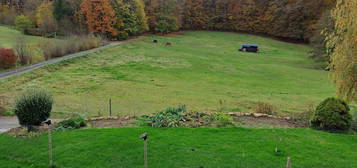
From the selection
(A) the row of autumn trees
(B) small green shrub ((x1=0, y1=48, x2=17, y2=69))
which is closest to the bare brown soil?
(B) small green shrub ((x1=0, y1=48, x2=17, y2=69))

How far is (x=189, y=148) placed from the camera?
9.41 meters

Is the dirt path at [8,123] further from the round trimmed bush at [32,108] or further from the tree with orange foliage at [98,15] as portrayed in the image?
the tree with orange foliage at [98,15]

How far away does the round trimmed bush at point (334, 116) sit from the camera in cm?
1152

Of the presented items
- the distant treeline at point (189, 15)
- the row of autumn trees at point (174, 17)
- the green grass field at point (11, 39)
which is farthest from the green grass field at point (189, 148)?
the distant treeline at point (189, 15)

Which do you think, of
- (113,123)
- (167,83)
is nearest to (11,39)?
(167,83)

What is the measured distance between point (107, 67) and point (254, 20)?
195 feet

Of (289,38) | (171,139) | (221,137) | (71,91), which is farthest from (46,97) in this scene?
(289,38)

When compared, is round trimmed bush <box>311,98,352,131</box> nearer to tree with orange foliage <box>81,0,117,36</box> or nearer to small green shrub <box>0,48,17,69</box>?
small green shrub <box>0,48,17,69</box>

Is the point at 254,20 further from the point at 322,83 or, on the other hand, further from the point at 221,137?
the point at 221,137

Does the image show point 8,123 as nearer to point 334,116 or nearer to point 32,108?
point 32,108

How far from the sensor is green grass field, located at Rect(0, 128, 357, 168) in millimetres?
8602

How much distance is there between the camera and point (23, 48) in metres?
33.9

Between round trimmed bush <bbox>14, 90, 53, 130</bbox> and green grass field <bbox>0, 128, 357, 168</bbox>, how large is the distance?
904 mm

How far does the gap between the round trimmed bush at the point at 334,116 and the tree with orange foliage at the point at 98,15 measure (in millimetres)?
52962
